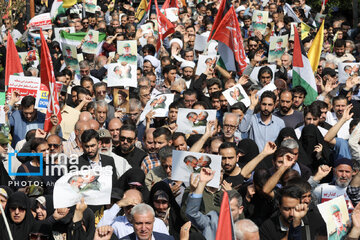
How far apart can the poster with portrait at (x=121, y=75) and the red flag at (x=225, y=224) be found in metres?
6.56

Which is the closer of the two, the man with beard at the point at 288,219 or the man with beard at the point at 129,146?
the man with beard at the point at 288,219

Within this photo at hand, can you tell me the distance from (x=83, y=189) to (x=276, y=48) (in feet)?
25.3

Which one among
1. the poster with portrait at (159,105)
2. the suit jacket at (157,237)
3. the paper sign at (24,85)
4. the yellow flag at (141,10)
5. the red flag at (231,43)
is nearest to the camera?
the suit jacket at (157,237)

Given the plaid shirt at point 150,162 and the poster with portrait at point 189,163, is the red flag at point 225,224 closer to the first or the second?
the poster with portrait at point 189,163

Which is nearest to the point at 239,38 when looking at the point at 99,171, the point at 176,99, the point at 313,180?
the point at 176,99

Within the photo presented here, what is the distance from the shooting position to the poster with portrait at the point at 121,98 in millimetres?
12823

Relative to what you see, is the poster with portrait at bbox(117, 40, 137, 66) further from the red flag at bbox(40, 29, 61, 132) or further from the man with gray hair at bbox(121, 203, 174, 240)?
the man with gray hair at bbox(121, 203, 174, 240)

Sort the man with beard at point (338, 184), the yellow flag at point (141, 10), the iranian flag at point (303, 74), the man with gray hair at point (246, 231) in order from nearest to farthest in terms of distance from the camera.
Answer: the man with gray hair at point (246, 231)
the man with beard at point (338, 184)
the iranian flag at point (303, 74)
the yellow flag at point (141, 10)

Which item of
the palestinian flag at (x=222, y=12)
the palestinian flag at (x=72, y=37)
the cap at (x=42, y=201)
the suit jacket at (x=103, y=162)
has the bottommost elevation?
the cap at (x=42, y=201)

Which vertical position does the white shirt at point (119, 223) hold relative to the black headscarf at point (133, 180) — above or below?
below

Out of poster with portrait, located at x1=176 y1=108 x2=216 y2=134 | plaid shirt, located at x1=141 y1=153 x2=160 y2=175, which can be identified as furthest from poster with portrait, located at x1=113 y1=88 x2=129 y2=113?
plaid shirt, located at x1=141 y1=153 x2=160 y2=175

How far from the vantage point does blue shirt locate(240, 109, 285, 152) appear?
10.8m

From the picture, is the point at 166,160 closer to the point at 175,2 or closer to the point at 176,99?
the point at 176,99

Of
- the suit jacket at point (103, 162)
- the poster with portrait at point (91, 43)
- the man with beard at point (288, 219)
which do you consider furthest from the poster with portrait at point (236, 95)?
the poster with portrait at point (91, 43)
